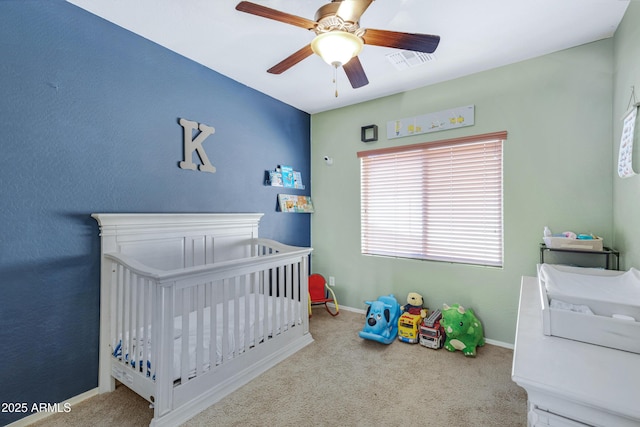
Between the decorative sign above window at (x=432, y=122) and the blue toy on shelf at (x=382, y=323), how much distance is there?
5.71ft

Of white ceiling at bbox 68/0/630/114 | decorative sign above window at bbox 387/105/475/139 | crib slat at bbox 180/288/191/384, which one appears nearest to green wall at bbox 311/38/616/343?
decorative sign above window at bbox 387/105/475/139

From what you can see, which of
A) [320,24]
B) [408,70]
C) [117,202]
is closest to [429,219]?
[408,70]

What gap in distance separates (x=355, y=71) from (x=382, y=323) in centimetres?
206

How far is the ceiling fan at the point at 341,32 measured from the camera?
1.29 metres

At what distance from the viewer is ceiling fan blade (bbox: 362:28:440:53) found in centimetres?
142

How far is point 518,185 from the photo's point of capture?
2.42 metres

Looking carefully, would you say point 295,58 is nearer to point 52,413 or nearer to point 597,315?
point 597,315

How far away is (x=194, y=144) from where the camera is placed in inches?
94.5

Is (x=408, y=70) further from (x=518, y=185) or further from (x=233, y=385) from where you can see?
(x=233, y=385)

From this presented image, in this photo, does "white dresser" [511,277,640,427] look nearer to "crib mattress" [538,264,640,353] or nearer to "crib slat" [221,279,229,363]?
"crib mattress" [538,264,640,353]

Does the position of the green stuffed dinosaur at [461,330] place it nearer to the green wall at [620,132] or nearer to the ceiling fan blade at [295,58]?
the green wall at [620,132]

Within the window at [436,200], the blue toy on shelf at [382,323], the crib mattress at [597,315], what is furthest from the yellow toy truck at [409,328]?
the crib mattress at [597,315]

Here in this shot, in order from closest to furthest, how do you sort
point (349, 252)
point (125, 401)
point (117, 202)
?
point (125, 401) → point (117, 202) → point (349, 252)

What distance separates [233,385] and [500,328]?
7.41 feet
